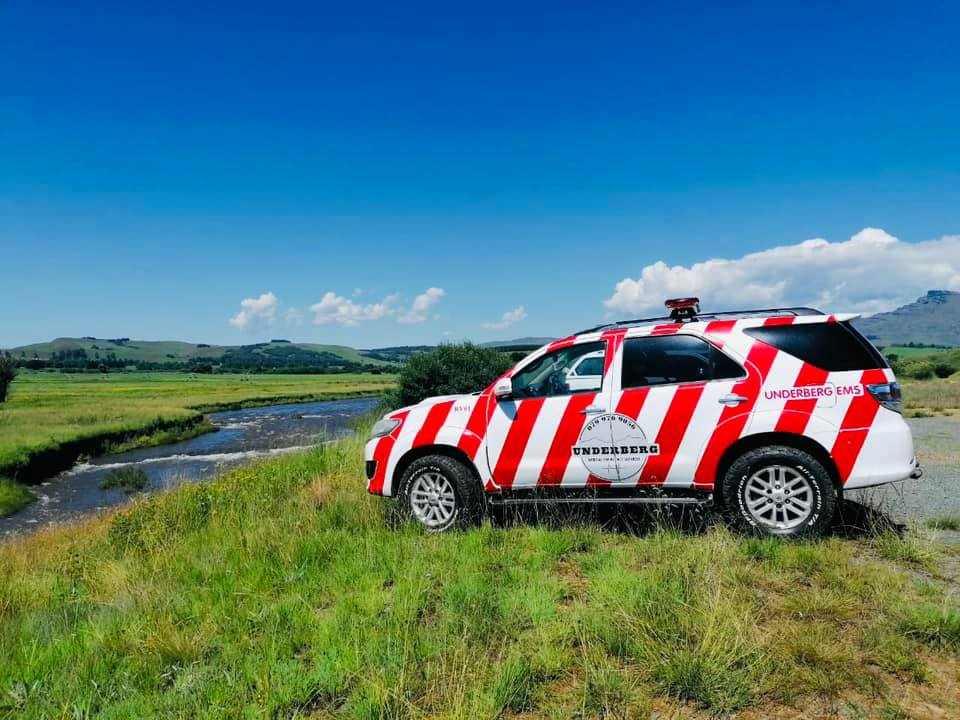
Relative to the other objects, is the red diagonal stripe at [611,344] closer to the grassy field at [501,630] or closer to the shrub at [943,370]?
the grassy field at [501,630]

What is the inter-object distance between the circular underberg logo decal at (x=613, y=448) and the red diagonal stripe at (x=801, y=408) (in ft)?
3.71

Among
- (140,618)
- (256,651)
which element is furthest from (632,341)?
(140,618)

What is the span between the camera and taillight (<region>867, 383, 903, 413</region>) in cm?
497

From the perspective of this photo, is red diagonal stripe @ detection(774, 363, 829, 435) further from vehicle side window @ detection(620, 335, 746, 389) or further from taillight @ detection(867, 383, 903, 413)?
vehicle side window @ detection(620, 335, 746, 389)

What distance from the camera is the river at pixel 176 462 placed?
18075 mm

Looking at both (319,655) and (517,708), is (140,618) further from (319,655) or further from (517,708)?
(517,708)

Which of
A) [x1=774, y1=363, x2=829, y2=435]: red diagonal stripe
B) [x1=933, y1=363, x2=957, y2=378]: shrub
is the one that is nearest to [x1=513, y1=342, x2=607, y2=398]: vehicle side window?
[x1=774, y1=363, x2=829, y2=435]: red diagonal stripe

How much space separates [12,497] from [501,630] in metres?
23.0

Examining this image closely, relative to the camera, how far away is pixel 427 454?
247 inches

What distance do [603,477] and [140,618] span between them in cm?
404

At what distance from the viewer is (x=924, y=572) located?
445 cm

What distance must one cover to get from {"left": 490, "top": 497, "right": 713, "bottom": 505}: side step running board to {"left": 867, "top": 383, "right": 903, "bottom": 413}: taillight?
1677mm

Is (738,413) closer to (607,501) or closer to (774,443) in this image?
(774,443)

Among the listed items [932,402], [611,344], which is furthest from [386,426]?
[932,402]
